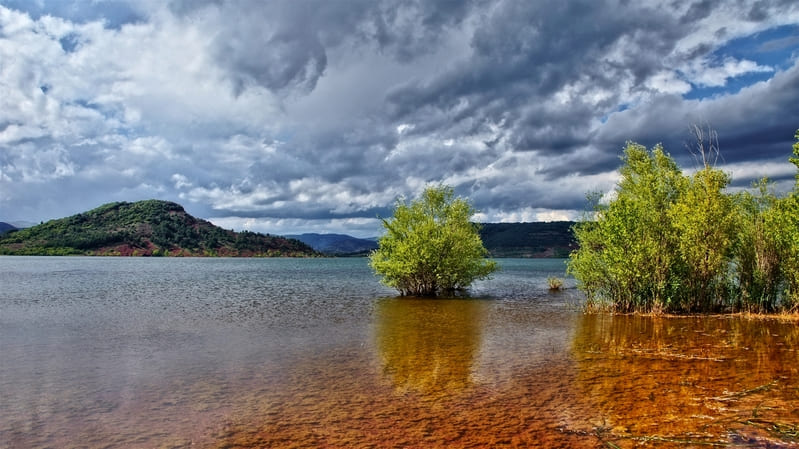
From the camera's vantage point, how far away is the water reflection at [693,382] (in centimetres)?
1088

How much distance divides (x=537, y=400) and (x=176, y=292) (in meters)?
48.0

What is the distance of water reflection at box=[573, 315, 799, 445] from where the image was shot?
35.7ft

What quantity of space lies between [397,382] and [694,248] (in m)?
23.7

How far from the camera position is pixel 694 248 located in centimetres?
2988

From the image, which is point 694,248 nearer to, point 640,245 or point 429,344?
point 640,245

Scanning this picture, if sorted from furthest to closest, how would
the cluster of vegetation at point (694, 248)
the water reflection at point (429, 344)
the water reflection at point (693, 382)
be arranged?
the cluster of vegetation at point (694, 248) → the water reflection at point (429, 344) → the water reflection at point (693, 382)

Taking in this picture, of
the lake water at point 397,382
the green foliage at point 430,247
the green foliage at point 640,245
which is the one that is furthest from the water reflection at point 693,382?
the green foliage at point 430,247

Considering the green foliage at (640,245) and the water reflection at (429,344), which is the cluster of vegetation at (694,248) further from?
the water reflection at (429,344)

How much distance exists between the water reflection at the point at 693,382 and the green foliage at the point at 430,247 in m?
21.7

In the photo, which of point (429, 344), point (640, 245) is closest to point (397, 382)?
point (429, 344)

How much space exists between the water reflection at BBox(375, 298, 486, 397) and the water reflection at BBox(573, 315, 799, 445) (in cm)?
435

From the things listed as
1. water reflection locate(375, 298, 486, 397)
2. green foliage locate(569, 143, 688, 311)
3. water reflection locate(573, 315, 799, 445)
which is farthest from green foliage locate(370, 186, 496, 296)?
water reflection locate(573, 315, 799, 445)

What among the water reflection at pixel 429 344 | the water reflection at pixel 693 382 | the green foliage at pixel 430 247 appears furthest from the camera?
the green foliage at pixel 430 247

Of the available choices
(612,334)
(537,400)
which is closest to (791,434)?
(537,400)
